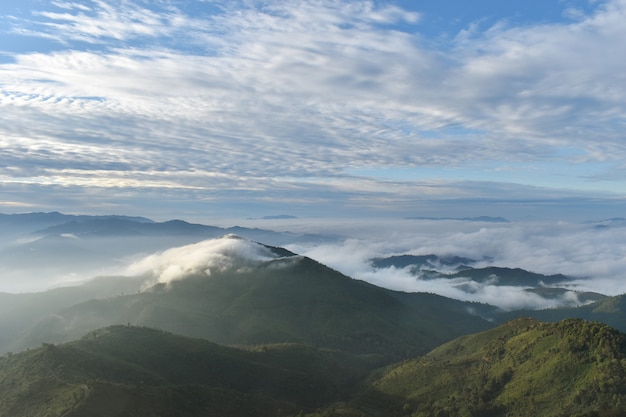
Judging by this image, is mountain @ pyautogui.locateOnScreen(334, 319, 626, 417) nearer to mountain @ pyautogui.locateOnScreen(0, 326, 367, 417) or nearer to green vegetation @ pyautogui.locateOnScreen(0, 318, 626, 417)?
green vegetation @ pyautogui.locateOnScreen(0, 318, 626, 417)

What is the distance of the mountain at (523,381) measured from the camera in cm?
12900

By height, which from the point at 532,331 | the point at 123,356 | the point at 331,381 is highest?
the point at 532,331

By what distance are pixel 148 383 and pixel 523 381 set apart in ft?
368

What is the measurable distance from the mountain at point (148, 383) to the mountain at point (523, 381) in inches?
926

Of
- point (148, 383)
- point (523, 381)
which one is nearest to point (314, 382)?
point (148, 383)

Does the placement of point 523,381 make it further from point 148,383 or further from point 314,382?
point 148,383

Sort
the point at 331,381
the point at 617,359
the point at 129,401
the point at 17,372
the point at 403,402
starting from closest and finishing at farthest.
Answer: the point at 129,401 < the point at 617,359 < the point at 17,372 < the point at 403,402 < the point at 331,381

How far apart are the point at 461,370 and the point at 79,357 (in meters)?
127

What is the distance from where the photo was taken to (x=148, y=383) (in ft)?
500

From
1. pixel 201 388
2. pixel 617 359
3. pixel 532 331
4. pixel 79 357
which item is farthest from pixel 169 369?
pixel 617 359

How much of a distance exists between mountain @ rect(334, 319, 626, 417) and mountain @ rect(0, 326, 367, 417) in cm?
2351

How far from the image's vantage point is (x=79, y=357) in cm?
16088

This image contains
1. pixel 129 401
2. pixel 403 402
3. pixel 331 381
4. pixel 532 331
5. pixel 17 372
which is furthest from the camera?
pixel 331 381

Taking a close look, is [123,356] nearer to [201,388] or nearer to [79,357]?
[79,357]
